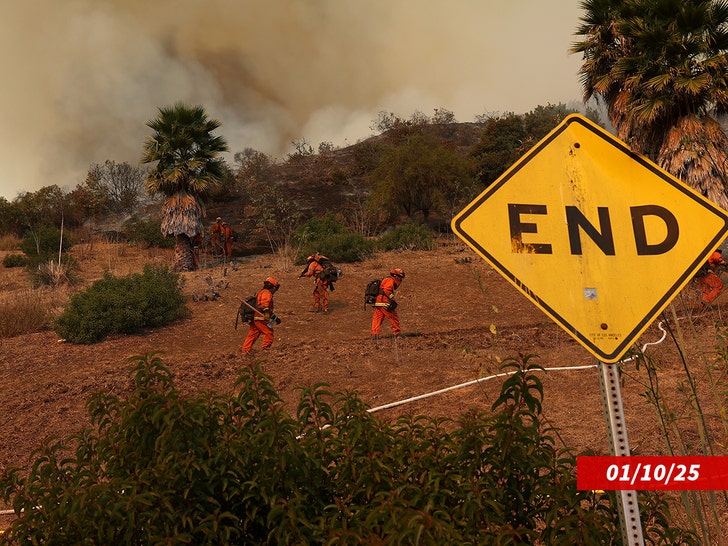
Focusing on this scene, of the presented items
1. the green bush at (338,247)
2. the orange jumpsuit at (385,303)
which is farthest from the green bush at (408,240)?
the orange jumpsuit at (385,303)

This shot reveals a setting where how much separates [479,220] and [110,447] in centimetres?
214

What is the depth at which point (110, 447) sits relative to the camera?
2848 mm

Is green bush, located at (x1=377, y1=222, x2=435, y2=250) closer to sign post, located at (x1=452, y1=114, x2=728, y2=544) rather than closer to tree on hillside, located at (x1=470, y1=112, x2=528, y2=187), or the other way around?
tree on hillside, located at (x1=470, y1=112, x2=528, y2=187)

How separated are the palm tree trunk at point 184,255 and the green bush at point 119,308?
7.21 m

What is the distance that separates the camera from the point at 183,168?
869 inches

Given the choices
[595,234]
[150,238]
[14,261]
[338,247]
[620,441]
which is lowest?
[620,441]

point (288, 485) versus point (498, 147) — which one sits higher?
point (498, 147)

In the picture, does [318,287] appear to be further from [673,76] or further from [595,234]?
[595,234]

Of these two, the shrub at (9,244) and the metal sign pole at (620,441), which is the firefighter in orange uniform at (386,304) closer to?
the metal sign pole at (620,441)

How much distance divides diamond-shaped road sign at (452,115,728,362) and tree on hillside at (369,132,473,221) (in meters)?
25.9

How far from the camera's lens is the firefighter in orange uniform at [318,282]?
14.6 m

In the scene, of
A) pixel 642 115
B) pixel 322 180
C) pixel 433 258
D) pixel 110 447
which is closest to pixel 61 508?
pixel 110 447

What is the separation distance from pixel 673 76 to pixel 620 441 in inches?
548

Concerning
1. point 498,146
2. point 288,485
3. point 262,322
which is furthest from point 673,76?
point 498,146
